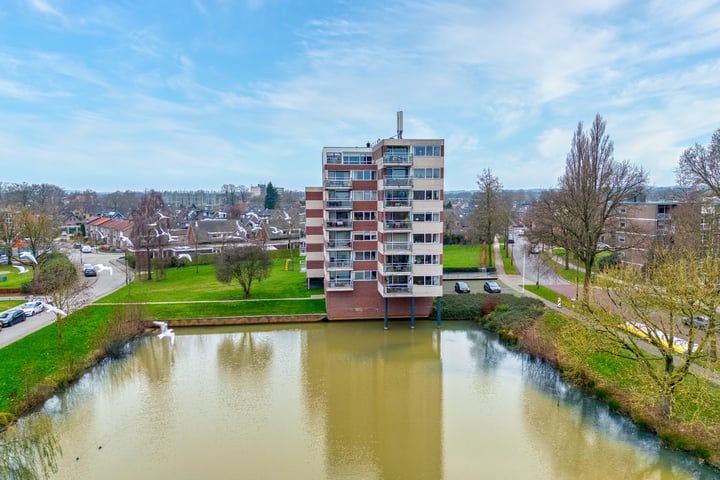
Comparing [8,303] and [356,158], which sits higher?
[356,158]

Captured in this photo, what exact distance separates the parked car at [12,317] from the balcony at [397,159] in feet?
84.0

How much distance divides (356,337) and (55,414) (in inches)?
647

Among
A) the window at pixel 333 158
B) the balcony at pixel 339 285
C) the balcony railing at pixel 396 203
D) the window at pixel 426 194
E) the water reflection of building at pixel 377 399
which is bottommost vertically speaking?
the water reflection of building at pixel 377 399

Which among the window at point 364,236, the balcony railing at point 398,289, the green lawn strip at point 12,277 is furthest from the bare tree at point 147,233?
the balcony railing at point 398,289

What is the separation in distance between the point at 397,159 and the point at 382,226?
14.7 feet

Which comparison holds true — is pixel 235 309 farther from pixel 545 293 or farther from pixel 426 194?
pixel 545 293

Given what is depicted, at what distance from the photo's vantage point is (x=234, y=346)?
28.5 meters

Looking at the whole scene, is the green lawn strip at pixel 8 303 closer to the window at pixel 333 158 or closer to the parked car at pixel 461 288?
the window at pixel 333 158

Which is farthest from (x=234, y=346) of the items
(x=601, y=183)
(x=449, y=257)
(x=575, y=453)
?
(x=449, y=257)

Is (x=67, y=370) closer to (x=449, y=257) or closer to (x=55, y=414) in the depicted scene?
(x=55, y=414)

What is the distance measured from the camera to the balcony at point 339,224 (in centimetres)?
3152

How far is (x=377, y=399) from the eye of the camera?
68.1ft

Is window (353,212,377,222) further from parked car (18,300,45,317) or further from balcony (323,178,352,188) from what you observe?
parked car (18,300,45,317)

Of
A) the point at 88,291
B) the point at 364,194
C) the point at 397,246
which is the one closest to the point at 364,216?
the point at 364,194
